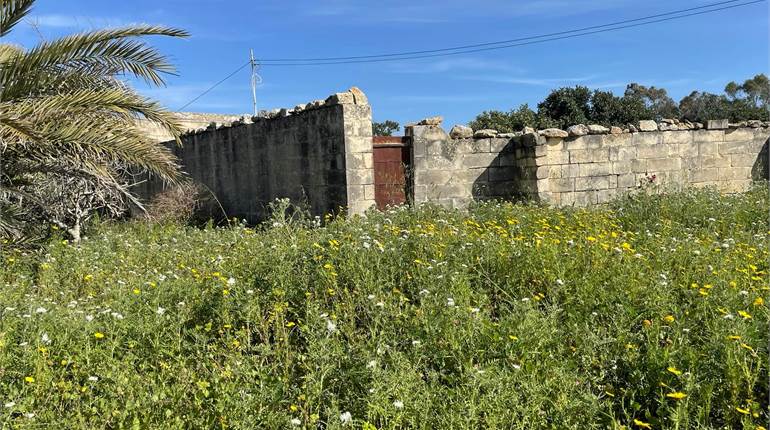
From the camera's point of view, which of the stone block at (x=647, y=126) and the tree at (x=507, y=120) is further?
the tree at (x=507, y=120)

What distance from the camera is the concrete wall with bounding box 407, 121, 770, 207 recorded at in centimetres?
964

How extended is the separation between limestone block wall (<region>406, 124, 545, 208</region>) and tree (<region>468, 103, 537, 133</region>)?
16.5 metres

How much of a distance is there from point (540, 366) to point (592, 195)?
7.98 meters

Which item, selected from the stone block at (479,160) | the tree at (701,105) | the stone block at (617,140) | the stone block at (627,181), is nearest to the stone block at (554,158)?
the stone block at (479,160)

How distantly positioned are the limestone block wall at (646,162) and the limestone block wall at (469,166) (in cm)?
34

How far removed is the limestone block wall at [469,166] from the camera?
9.52 meters

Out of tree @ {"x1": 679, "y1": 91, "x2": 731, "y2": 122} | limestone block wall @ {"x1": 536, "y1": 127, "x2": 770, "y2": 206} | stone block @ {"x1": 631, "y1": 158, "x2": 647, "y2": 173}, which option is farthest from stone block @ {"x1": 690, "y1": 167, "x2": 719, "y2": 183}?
tree @ {"x1": 679, "y1": 91, "x2": 731, "y2": 122}

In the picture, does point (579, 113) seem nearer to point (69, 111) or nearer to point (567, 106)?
point (567, 106)

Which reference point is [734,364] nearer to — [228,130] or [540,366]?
[540,366]

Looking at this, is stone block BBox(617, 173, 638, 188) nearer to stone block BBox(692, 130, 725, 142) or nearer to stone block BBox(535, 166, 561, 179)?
stone block BBox(535, 166, 561, 179)

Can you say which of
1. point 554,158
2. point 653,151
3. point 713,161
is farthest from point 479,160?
point 713,161

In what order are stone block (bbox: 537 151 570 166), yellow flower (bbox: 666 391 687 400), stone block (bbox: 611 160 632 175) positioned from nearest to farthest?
yellow flower (bbox: 666 391 687 400) → stone block (bbox: 537 151 570 166) → stone block (bbox: 611 160 632 175)

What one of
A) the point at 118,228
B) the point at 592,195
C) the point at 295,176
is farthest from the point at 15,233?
the point at 592,195

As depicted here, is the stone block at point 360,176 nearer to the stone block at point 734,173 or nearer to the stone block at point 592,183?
the stone block at point 592,183
